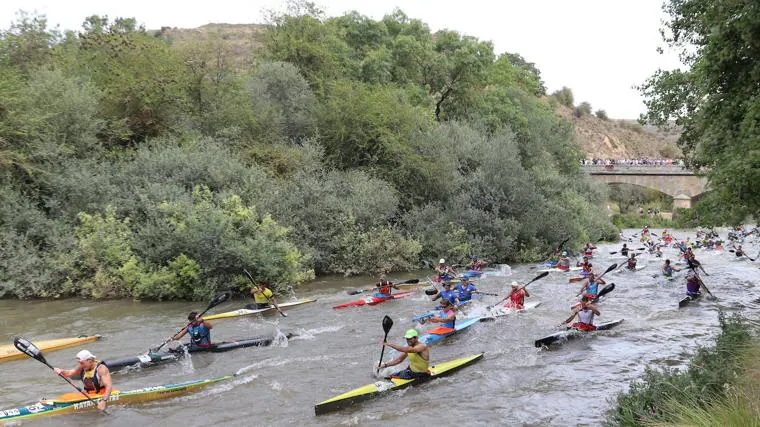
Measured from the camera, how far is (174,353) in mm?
12562

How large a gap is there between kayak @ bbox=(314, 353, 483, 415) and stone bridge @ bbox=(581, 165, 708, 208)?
5012cm

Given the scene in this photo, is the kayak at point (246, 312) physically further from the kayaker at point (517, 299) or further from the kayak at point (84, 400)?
the kayaker at point (517, 299)

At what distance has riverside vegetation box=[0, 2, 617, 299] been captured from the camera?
62.3 feet

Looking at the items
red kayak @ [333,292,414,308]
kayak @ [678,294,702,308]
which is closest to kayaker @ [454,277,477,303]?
red kayak @ [333,292,414,308]

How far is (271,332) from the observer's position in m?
15.2

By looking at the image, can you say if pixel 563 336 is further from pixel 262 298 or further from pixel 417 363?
pixel 262 298

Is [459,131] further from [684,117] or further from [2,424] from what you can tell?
[2,424]

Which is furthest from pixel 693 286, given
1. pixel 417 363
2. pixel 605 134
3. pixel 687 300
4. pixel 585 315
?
pixel 605 134

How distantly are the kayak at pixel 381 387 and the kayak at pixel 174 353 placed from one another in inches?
168

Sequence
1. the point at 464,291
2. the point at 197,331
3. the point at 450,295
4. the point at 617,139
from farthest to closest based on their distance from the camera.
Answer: the point at 617,139, the point at 464,291, the point at 450,295, the point at 197,331

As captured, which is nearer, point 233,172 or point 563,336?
point 563,336

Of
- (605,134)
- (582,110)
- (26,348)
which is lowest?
(26,348)

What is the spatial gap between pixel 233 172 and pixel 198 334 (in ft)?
36.7

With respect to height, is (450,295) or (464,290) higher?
(450,295)
